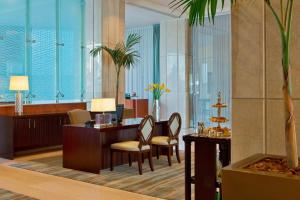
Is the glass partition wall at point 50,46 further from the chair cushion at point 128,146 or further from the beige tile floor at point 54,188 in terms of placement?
the chair cushion at point 128,146

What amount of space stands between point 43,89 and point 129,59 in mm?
2326

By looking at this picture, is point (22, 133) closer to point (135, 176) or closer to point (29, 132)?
point (29, 132)

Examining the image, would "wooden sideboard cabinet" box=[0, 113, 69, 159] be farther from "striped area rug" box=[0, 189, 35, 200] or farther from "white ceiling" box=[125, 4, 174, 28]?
"white ceiling" box=[125, 4, 174, 28]

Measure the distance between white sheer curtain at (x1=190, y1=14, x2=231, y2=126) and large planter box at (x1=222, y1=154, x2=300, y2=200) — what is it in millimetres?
9003

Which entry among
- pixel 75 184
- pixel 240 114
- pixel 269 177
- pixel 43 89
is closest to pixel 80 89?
pixel 43 89

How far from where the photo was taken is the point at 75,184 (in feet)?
17.1

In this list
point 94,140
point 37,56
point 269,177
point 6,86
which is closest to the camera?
point 269,177

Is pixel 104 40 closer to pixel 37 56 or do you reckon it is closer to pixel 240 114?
pixel 37 56

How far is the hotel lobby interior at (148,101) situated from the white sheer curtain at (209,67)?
0.03 m

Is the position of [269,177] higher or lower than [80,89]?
lower

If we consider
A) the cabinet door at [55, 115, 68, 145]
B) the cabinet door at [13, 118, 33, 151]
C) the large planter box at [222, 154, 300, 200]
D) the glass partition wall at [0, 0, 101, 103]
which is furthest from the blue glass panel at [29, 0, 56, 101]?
the large planter box at [222, 154, 300, 200]

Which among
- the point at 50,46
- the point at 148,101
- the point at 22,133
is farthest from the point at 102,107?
the point at 148,101

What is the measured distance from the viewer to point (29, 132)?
770 centimetres

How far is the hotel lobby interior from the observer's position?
2.73 metres
